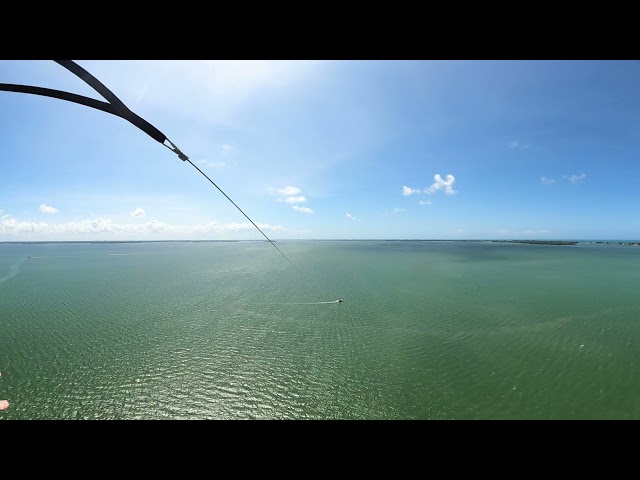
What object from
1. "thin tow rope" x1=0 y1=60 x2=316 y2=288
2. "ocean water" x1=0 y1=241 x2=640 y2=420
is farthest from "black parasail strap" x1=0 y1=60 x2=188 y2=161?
"ocean water" x1=0 y1=241 x2=640 y2=420

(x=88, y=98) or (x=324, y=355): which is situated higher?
(x=88, y=98)

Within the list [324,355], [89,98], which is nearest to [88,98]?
[89,98]

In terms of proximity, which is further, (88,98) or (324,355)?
(324,355)

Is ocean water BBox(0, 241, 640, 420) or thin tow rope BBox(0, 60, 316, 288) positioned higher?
thin tow rope BBox(0, 60, 316, 288)

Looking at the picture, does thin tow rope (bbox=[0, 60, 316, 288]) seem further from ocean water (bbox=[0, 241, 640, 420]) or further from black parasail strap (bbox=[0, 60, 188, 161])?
ocean water (bbox=[0, 241, 640, 420])

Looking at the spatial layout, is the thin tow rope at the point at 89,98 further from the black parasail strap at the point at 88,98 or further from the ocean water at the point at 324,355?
the ocean water at the point at 324,355

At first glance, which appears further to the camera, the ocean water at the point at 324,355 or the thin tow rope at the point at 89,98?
the ocean water at the point at 324,355

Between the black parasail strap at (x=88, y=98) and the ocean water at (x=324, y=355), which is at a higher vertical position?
the black parasail strap at (x=88, y=98)

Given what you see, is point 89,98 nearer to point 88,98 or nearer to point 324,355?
point 88,98

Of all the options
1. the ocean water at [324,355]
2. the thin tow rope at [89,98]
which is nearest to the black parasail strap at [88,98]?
the thin tow rope at [89,98]
